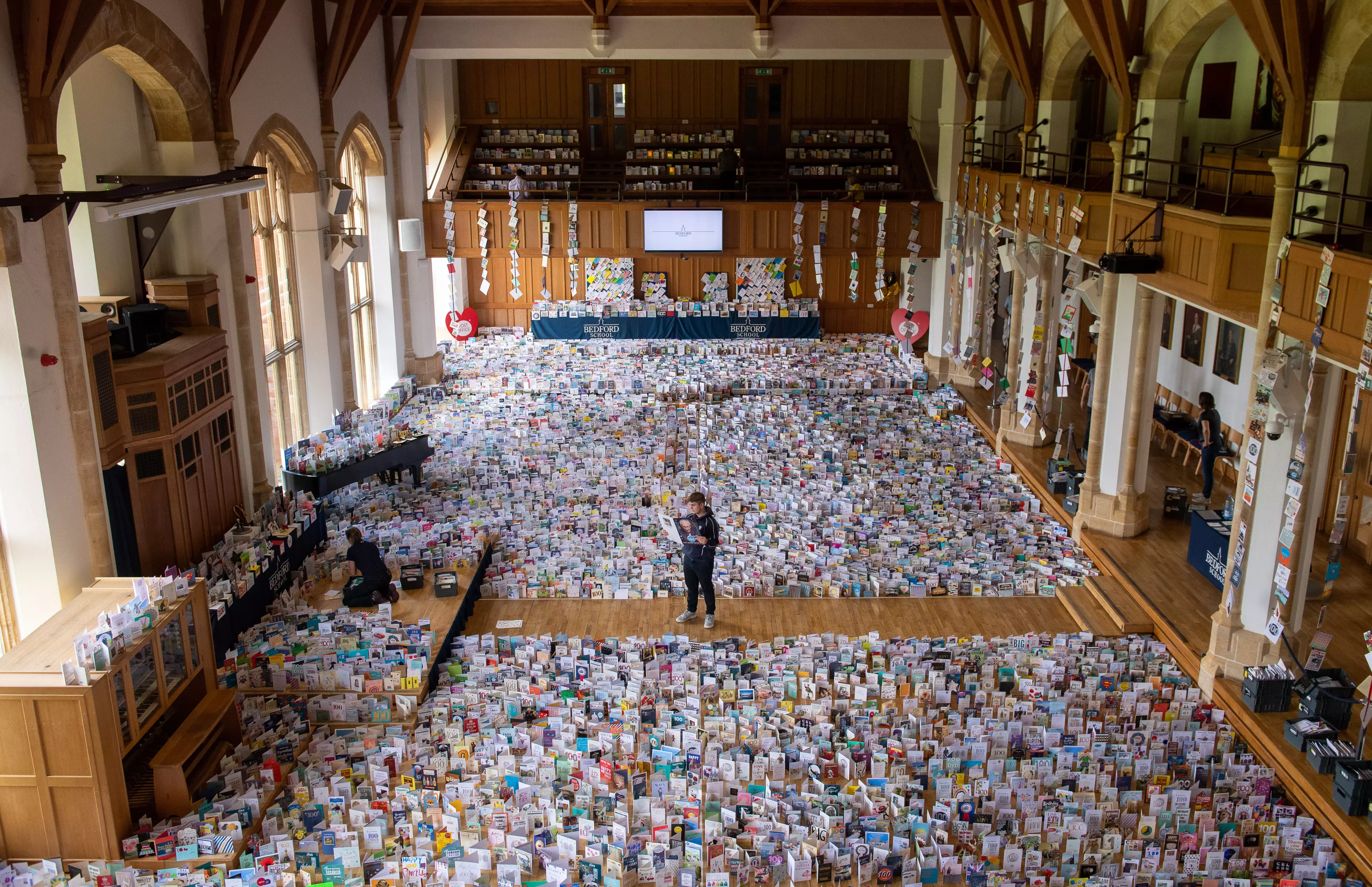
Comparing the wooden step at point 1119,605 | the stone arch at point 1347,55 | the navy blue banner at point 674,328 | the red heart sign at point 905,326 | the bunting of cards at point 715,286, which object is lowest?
the wooden step at point 1119,605

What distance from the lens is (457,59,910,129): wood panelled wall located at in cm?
2791

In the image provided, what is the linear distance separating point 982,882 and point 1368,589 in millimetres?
7681

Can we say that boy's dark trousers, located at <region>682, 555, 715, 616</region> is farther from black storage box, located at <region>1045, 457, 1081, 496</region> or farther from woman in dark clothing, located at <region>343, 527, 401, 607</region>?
black storage box, located at <region>1045, 457, 1081, 496</region>

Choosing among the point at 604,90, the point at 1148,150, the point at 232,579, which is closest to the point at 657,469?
the point at 232,579

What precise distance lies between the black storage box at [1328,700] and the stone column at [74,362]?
11246 millimetres

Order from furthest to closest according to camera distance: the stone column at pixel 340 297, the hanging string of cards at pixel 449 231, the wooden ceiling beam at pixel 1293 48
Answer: the hanging string of cards at pixel 449 231 → the stone column at pixel 340 297 → the wooden ceiling beam at pixel 1293 48

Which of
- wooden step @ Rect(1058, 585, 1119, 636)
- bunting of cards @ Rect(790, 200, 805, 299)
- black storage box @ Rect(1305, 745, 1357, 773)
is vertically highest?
bunting of cards @ Rect(790, 200, 805, 299)

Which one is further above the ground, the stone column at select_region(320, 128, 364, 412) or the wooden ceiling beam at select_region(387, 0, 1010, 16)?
the wooden ceiling beam at select_region(387, 0, 1010, 16)

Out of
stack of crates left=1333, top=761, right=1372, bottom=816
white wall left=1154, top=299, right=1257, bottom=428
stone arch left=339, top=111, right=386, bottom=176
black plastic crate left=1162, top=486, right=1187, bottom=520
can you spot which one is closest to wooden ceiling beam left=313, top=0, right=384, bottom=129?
stone arch left=339, top=111, right=386, bottom=176

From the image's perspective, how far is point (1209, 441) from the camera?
15.2 meters

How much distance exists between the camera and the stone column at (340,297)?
17953mm

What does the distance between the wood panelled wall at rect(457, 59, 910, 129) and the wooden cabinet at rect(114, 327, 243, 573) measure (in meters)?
16.5

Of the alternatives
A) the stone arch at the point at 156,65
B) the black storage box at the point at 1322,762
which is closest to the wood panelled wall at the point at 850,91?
the stone arch at the point at 156,65

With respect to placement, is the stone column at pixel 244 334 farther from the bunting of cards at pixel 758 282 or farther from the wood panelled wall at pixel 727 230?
the bunting of cards at pixel 758 282
